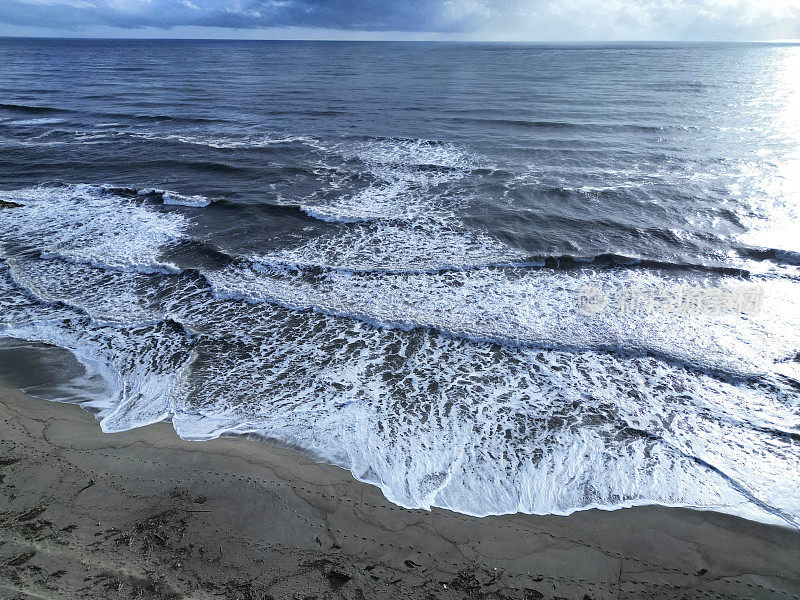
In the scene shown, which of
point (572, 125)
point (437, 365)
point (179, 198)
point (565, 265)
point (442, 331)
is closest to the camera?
point (437, 365)

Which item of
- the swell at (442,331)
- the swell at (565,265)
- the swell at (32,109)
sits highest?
the swell at (32,109)

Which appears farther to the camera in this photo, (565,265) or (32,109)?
(32,109)

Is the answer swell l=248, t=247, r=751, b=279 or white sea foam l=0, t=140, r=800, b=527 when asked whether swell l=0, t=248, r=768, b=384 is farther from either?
swell l=248, t=247, r=751, b=279

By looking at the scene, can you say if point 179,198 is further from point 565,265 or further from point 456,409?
point 456,409

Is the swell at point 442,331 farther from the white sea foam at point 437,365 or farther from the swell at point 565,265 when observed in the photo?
the swell at point 565,265

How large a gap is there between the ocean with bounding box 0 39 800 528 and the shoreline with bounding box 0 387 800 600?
16.4 inches

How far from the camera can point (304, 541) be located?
548 centimetres

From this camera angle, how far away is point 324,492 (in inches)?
243

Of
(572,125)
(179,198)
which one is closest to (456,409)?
(179,198)

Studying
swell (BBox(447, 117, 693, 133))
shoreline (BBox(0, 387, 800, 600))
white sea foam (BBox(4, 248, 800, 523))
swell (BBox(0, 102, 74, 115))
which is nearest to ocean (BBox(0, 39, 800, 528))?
white sea foam (BBox(4, 248, 800, 523))

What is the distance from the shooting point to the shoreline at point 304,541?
4.94 metres

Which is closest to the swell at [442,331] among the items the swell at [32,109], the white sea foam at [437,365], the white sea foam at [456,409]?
the white sea foam at [437,365]

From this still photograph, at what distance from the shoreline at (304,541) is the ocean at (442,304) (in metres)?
0.42

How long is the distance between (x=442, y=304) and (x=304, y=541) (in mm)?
6092
